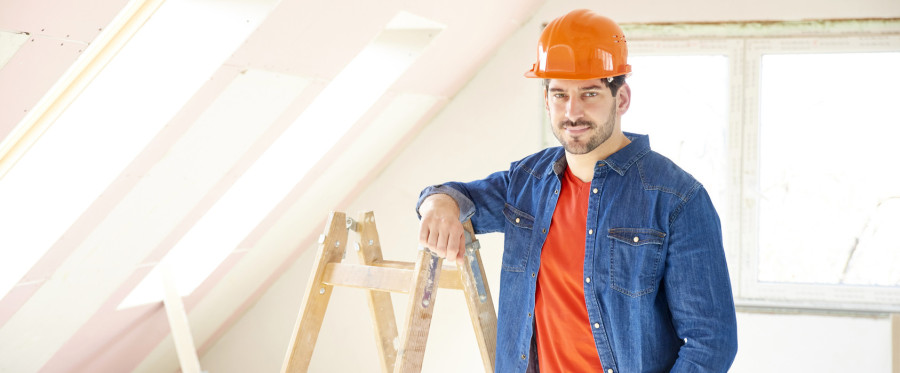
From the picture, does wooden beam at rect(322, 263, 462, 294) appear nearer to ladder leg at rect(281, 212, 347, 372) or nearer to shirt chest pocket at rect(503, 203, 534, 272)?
ladder leg at rect(281, 212, 347, 372)

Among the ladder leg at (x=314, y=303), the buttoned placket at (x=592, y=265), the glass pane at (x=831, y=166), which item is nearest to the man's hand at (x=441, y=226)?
the buttoned placket at (x=592, y=265)

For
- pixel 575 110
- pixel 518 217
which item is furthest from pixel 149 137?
pixel 575 110

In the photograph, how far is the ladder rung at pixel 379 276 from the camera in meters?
2.01

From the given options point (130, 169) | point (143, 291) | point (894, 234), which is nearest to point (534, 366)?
point (130, 169)

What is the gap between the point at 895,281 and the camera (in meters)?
3.87

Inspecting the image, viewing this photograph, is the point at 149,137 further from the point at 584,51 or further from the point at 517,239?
the point at 584,51

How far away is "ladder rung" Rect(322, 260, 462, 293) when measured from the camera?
2.01 meters

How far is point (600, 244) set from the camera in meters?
1.49

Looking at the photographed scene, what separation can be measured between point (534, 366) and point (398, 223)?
2.62 metres

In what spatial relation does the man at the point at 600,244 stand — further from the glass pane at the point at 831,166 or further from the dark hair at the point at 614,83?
the glass pane at the point at 831,166

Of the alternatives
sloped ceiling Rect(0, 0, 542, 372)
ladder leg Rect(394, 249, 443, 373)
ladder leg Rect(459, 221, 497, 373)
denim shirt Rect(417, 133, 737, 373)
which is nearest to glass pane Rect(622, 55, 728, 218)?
sloped ceiling Rect(0, 0, 542, 372)

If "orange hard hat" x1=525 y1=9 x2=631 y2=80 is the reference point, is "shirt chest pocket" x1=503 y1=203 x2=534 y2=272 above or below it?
below

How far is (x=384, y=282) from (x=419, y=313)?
0.24 m

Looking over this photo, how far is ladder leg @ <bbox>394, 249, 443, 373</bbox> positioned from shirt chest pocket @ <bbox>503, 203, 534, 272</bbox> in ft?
0.68
